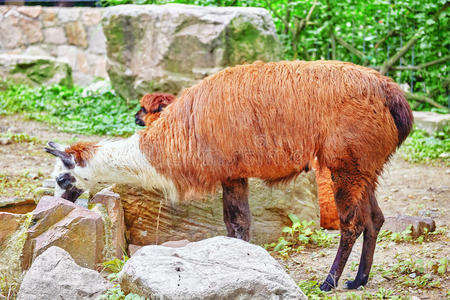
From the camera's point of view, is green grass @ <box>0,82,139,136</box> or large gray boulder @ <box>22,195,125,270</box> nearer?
large gray boulder @ <box>22,195,125,270</box>

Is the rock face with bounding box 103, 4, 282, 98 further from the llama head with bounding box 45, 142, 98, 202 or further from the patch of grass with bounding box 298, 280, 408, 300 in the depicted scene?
the patch of grass with bounding box 298, 280, 408, 300

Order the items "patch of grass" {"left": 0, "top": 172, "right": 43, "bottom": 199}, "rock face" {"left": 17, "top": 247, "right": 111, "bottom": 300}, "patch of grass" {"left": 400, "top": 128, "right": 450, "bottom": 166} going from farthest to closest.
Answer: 1. "patch of grass" {"left": 400, "top": 128, "right": 450, "bottom": 166}
2. "patch of grass" {"left": 0, "top": 172, "right": 43, "bottom": 199}
3. "rock face" {"left": 17, "top": 247, "right": 111, "bottom": 300}

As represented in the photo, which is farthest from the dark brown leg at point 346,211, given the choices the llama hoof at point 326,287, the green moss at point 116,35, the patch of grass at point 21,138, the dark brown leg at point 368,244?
the green moss at point 116,35

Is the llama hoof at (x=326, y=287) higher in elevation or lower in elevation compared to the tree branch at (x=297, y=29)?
lower

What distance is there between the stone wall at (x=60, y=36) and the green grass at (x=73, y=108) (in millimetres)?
2240

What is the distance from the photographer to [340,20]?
11625 mm

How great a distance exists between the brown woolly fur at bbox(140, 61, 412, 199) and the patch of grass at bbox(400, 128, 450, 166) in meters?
4.46

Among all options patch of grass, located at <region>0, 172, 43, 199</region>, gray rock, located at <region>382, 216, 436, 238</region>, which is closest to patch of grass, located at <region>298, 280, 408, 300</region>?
gray rock, located at <region>382, 216, 436, 238</region>

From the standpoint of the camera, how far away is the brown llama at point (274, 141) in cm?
423

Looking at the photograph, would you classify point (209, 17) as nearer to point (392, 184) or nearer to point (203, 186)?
point (392, 184)

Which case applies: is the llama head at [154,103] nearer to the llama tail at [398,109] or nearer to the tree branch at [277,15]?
the llama tail at [398,109]

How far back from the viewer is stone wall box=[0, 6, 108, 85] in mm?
13539

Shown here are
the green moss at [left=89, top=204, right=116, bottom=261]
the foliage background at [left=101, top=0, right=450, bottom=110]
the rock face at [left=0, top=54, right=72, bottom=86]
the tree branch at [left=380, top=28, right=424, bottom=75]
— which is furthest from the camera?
the rock face at [left=0, top=54, right=72, bottom=86]

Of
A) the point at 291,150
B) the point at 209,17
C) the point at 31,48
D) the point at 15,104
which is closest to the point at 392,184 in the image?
the point at 291,150
